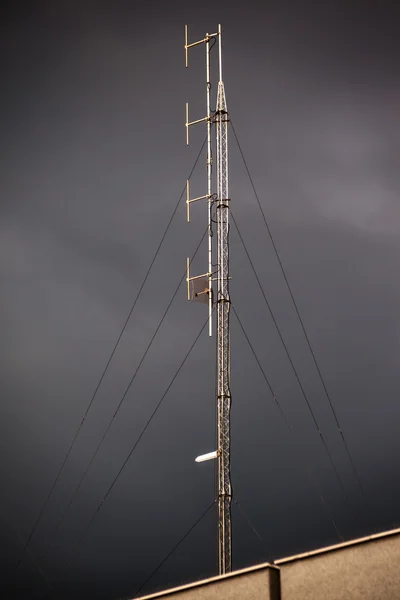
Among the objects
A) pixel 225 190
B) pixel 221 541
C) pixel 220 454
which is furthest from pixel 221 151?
pixel 221 541

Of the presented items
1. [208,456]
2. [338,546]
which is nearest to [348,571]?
[338,546]

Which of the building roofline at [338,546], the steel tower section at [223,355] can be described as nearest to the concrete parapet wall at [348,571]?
the building roofline at [338,546]

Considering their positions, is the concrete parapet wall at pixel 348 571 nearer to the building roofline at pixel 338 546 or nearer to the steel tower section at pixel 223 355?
the building roofline at pixel 338 546

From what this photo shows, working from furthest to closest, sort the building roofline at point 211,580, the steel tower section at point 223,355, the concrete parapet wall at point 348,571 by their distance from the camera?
the steel tower section at point 223,355
the building roofline at point 211,580
the concrete parapet wall at point 348,571

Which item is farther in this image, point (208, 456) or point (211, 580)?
point (208, 456)

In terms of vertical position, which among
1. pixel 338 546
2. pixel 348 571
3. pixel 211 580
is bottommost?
pixel 211 580

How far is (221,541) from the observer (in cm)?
2338

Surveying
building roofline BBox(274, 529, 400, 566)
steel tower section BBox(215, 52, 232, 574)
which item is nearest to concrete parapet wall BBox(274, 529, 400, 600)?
building roofline BBox(274, 529, 400, 566)

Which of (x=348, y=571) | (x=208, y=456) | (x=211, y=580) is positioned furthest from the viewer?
(x=208, y=456)

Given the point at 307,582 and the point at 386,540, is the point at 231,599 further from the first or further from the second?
the point at 386,540

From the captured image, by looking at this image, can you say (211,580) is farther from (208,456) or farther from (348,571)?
(208,456)

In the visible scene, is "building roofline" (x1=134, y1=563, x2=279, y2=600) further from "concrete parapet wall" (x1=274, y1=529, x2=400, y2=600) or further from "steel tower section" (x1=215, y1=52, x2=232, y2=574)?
"steel tower section" (x1=215, y1=52, x2=232, y2=574)

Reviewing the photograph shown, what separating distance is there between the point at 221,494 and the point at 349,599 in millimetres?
11164

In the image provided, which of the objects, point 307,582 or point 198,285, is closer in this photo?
point 307,582
